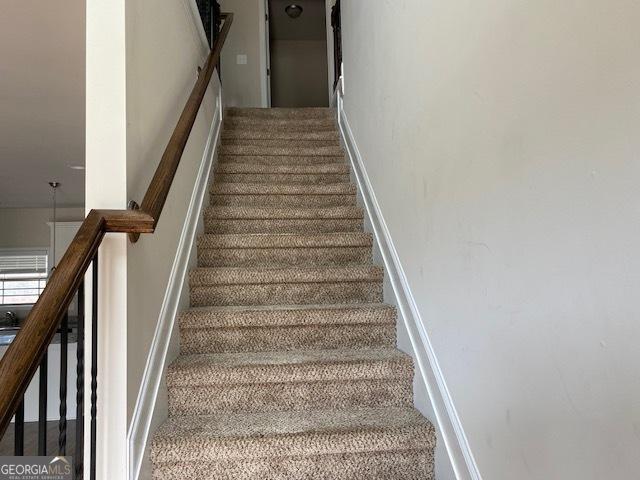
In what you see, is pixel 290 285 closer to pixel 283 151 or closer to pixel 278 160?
pixel 278 160

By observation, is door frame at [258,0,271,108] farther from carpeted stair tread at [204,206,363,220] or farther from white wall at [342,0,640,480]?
white wall at [342,0,640,480]

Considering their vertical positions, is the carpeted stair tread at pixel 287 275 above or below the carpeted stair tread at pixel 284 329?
above

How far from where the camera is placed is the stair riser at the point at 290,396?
4.96 ft

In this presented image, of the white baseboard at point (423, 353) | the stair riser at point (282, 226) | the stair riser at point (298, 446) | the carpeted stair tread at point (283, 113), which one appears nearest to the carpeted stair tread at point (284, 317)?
the white baseboard at point (423, 353)

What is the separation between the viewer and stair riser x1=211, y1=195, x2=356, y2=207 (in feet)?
8.63

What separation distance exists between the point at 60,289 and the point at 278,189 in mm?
1919

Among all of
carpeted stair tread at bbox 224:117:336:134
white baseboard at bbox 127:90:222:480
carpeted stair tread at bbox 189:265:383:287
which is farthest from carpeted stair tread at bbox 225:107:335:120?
carpeted stair tread at bbox 189:265:383:287

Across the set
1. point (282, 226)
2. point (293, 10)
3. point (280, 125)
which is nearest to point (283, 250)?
point (282, 226)

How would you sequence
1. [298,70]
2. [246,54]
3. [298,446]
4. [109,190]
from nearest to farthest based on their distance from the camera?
[109,190] → [298,446] → [246,54] → [298,70]

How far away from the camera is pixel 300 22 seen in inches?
232

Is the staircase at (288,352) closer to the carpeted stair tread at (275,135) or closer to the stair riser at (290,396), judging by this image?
the stair riser at (290,396)

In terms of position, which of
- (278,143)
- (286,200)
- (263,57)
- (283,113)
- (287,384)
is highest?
(263,57)

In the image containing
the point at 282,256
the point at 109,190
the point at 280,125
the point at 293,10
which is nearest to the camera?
the point at 109,190

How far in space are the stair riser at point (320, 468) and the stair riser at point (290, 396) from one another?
0.23 meters
